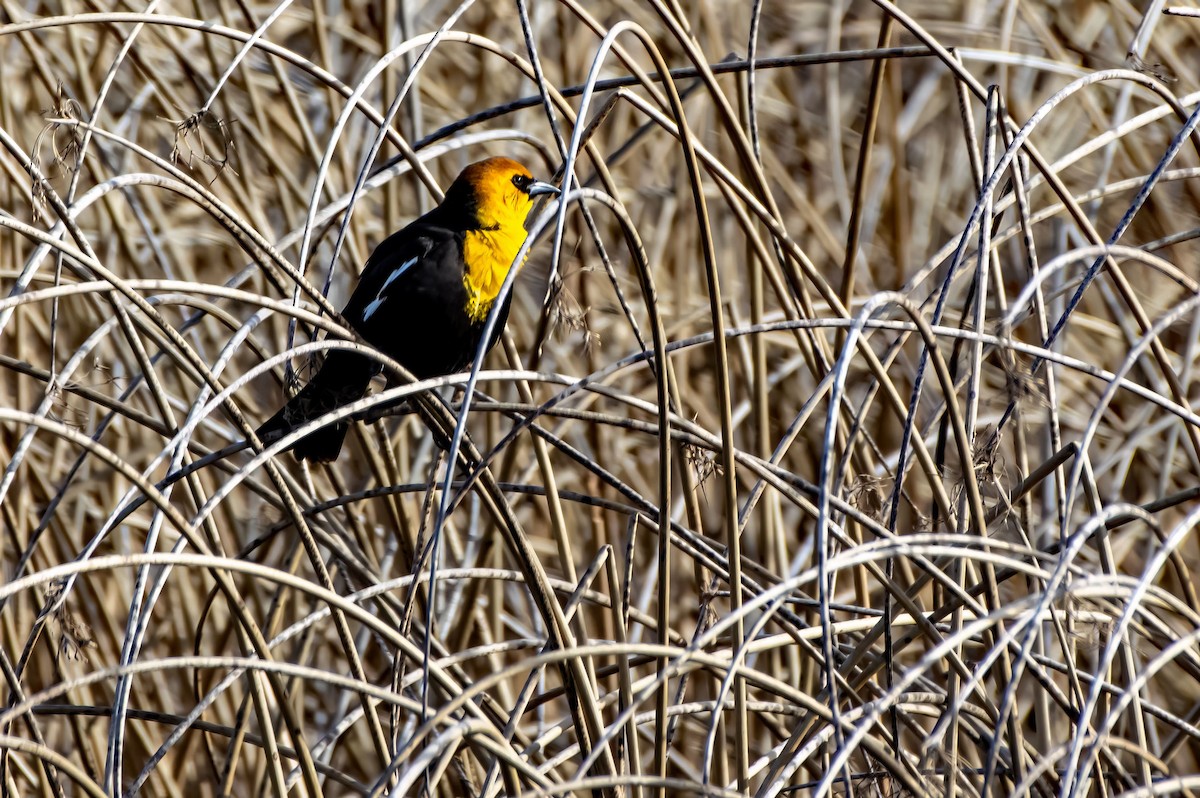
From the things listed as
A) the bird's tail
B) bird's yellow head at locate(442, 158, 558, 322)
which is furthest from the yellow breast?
the bird's tail

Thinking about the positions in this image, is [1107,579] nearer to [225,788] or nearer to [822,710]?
[822,710]

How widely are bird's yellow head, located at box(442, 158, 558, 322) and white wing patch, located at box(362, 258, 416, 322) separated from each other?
0.13 m

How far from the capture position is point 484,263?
2.54 m

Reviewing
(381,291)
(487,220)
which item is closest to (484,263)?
(487,220)

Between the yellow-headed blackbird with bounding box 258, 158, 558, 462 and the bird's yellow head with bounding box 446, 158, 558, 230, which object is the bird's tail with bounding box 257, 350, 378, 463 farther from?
the bird's yellow head with bounding box 446, 158, 558, 230

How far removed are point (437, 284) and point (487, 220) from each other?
21 cm

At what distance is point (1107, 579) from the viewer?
1.08 meters

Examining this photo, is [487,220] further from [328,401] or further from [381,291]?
[328,401]

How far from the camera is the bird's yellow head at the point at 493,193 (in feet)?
8.37

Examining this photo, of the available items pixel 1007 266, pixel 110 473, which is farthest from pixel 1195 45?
pixel 110 473

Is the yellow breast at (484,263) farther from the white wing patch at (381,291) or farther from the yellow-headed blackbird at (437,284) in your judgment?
the white wing patch at (381,291)

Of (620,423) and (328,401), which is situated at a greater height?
(620,423)

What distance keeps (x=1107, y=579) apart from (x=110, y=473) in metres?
2.63

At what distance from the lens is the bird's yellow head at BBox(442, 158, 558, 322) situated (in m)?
2.50
